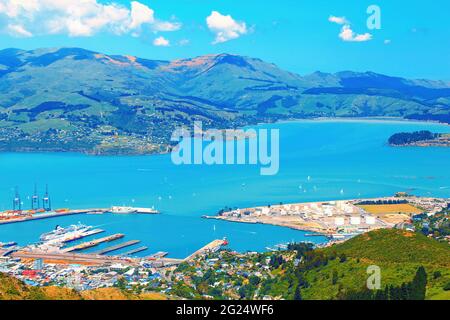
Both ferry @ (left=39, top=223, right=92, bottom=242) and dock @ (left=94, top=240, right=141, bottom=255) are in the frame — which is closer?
dock @ (left=94, top=240, right=141, bottom=255)

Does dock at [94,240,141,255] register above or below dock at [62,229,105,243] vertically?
below

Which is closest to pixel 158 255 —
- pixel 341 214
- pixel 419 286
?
pixel 341 214

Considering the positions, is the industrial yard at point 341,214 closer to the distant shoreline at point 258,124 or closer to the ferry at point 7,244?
the ferry at point 7,244

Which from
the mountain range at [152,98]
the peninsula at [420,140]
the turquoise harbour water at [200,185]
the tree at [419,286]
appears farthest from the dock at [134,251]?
the peninsula at [420,140]

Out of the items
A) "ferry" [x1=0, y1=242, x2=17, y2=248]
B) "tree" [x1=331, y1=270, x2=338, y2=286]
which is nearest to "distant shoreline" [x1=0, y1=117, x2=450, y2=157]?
"ferry" [x1=0, y1=242, x2=17, y2=248]

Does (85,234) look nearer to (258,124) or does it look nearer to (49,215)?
(49,215)

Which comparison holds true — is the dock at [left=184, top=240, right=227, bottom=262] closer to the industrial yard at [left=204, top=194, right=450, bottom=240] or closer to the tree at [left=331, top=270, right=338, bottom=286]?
the industrial yard at [left=204, top=194, right=450, bottom=240]

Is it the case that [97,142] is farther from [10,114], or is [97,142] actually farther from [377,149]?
[377,149]
